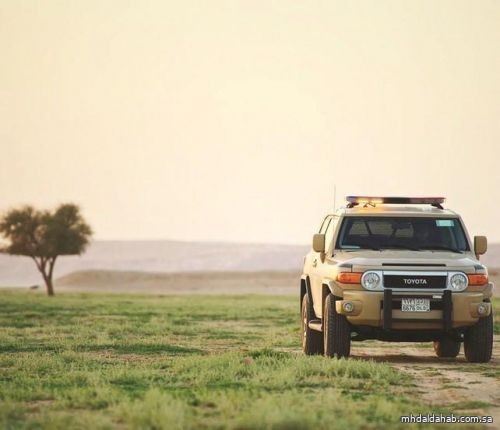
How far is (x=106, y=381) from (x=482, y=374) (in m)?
5.40

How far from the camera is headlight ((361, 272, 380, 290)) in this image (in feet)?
59.6

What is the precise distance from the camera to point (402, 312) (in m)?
18.2

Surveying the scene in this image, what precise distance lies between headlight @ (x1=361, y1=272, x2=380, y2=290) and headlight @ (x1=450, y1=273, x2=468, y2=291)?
1.12m

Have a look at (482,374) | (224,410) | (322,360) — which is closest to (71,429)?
(224,410)

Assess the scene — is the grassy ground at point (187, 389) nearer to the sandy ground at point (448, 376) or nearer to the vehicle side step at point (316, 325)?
the sandy ground at point (448, 376)

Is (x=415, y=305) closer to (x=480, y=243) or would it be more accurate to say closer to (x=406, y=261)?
(x=406, y=261)

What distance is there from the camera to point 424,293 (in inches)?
716

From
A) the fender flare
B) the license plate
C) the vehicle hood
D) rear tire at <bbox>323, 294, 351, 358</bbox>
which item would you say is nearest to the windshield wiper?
the vehicle hood

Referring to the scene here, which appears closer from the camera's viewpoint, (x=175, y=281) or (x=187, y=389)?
(x=187, y=389)

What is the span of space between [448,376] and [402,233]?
3.38 m

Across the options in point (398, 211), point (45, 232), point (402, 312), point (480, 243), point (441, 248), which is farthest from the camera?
point (45, 232)

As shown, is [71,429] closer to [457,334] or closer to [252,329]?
[457,334]

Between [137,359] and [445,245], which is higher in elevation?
[445,245]

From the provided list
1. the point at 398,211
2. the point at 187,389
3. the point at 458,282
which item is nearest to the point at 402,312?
the point at 458,282
